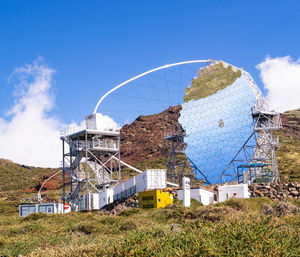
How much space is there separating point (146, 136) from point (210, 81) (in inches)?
3666

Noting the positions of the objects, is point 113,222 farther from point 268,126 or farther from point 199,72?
point 199,72

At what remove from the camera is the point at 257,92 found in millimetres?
45250

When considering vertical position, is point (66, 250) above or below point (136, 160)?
below

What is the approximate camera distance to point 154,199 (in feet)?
114

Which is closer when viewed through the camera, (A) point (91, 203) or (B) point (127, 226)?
(B) point (127, 226)

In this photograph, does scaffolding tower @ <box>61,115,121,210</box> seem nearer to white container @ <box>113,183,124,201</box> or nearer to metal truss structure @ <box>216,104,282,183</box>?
white container @ <box>113,183,124,201</box>

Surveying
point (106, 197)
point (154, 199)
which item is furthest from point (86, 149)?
point (154, 199)

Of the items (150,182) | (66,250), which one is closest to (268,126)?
(150,182)

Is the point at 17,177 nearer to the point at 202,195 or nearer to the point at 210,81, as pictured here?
the point at 210,81

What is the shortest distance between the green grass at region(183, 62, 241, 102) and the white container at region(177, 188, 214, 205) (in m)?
13.7

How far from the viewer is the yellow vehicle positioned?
34625mm

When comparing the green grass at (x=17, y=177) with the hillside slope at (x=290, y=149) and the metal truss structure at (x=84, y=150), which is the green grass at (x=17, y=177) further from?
the hillside slope at (x=290, y=149)

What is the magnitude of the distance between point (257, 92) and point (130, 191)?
1613cm

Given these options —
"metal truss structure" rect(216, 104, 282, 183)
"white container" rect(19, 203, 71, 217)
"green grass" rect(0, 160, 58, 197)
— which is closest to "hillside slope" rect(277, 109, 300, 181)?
"metal truss structure" rect(216, 104, 282, 183)
